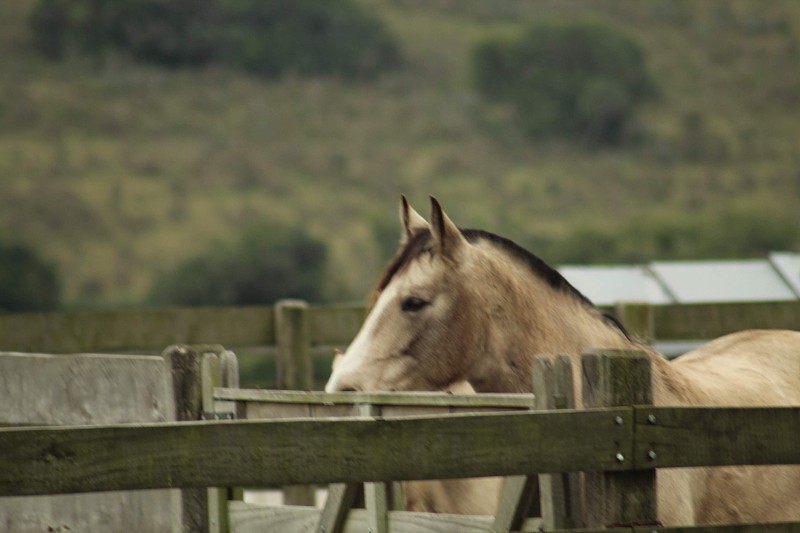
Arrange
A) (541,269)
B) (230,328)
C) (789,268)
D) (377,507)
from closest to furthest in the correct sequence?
(377,507) → (541,269) → (230,328) → (789,268)

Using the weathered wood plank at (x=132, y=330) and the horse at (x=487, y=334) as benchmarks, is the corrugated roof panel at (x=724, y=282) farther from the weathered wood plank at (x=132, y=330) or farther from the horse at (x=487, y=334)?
the horse at (x=487, y=334)

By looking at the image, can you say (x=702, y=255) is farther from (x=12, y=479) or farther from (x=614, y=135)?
(x=12, y=479)

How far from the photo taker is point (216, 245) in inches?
2085

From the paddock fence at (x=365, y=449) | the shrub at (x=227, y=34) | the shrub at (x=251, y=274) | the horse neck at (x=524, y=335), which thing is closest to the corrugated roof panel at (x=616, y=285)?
the horse neck at (x=524, y=335)

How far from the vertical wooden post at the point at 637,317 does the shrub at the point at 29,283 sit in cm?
4517

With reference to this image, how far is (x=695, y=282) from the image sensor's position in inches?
402

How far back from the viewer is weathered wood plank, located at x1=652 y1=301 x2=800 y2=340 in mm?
7195

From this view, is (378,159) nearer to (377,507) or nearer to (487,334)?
(487,334)

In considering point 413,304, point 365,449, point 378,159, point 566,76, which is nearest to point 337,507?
point 365,449

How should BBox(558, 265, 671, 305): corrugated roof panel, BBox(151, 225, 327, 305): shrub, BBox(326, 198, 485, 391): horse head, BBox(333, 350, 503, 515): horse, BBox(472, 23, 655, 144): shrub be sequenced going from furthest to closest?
BBox(472, 23, 655, 144): shrub, BBox(151, 225, 327, 305): shrub, BBox(558, 265, 671, 305): corrugated roof panel, BBox(326, 198, 485, 391): horse head, BBox(333, 350, 503, 515): horse

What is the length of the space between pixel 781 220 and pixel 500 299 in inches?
2006

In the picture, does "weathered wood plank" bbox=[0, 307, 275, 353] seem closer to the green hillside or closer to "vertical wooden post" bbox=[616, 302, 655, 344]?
"vertical wooden post" bbox=[616, 302, 655, 344]

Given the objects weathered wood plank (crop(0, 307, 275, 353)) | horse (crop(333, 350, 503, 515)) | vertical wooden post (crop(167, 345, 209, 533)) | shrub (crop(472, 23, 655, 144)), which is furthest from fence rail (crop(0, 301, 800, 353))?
shrub (crop(472, 23, 655, 144))

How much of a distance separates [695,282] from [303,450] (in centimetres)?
759
